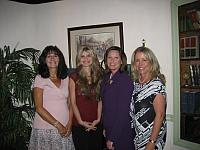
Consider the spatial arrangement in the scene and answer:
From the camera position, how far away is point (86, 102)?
2.36 meters

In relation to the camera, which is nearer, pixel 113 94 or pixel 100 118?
pixel 113 94

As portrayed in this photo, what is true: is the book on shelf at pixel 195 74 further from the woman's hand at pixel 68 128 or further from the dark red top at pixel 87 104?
the woman's hand at pixel 68 128

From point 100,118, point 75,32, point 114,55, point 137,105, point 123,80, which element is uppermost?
point 75,32

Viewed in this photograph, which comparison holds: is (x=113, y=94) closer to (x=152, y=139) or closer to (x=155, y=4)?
(x=152, y=139)

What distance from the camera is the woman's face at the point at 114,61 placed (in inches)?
90.9

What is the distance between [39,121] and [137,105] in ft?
3.13

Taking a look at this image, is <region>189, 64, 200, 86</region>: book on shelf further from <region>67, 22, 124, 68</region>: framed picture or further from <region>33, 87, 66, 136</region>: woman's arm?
<region>33, 87, 66, 136</region>: woman's arm

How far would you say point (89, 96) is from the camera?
7.70 ft

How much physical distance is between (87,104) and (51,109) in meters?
0.34

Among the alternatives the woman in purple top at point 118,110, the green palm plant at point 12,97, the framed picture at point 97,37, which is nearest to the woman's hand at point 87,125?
the woman in purple top at point 118,110

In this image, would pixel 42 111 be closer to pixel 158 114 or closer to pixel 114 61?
pixel 114 61

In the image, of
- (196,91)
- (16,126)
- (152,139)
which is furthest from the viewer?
(16,126)

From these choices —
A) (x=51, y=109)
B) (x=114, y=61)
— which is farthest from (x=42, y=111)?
(x=114, y=61)

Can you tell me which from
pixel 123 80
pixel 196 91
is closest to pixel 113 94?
pixel 123 80
